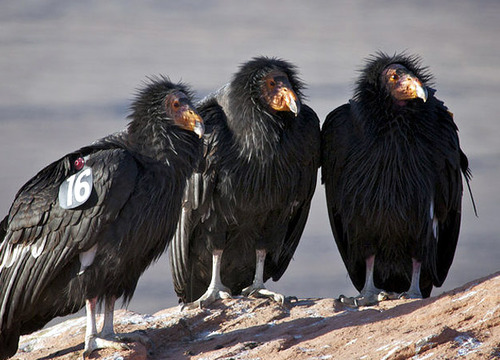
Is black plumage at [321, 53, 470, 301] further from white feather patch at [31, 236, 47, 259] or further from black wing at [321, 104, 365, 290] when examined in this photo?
white feather patch at [31, 236, 47, 259]

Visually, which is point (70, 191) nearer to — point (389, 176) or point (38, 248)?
point (38, 248)

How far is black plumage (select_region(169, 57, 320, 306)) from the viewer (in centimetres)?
1074

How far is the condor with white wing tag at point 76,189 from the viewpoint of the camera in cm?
905

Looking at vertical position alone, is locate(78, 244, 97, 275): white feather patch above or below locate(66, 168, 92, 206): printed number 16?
below

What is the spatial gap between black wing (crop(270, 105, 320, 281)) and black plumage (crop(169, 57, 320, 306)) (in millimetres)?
13

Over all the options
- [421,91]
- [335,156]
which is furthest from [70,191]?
[421,91]

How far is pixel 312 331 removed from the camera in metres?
9.55

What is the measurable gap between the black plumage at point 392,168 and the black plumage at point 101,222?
6.69ft

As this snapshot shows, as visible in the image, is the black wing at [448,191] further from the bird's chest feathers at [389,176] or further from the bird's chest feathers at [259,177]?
the bird's chest feathers at [259,177]

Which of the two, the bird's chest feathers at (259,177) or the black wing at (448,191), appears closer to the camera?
the bird's chest feathers at (259,177)

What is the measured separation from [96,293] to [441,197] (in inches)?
155

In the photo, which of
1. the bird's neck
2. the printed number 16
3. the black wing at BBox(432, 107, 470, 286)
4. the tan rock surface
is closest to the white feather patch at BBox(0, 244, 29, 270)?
the printed number 16

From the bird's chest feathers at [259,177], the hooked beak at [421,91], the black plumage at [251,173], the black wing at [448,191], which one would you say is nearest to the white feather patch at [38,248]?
the black plumage at [251,173]

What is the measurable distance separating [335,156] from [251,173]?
0.95 meters
